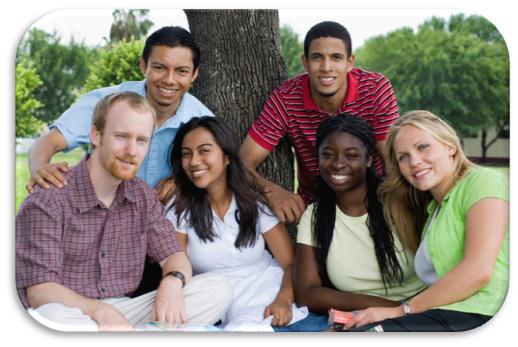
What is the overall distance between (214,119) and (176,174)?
13.3 inches

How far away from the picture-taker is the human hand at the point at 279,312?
344 cm

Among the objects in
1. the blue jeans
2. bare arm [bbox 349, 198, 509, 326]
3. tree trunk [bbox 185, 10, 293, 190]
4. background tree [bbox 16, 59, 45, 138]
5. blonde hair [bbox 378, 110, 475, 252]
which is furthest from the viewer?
tree trunk [bbox 185, 10, 293, 190]

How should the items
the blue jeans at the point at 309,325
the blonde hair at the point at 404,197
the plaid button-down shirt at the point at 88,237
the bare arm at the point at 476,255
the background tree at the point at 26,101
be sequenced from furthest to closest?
the background tree at the point at 26,101 → the blue jeans at the point at 309,325 → the blonde hair at the point at 404,197 → the plaid button-down shirt at the point at 88,237 → the bare arm at the point at 476,255

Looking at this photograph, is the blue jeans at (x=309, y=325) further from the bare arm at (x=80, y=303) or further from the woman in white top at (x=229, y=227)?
the bare arm at (x=80, y=303)

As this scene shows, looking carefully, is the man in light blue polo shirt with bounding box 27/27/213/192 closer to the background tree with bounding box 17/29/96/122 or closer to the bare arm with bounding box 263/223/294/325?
the background tree with bounding box 17/29/96/122

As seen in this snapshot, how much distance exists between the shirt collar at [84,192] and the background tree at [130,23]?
0.66m

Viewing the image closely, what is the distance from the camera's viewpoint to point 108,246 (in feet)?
10.9

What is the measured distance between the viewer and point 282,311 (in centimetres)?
345

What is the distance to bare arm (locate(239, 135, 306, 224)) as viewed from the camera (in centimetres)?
359

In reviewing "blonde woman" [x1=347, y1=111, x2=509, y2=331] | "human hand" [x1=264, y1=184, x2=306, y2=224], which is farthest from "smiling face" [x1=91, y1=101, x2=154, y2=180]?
"blonde woman" [x1=347, y1=111, x2=509, y2=331]

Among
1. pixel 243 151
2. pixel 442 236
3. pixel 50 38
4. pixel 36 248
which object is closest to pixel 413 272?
pixel 442 236

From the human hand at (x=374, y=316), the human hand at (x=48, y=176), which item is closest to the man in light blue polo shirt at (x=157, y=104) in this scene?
the human hand at (x=48, y=176)

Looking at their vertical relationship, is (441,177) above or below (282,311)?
above

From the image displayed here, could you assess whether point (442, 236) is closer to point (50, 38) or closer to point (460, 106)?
point (460, 106)
